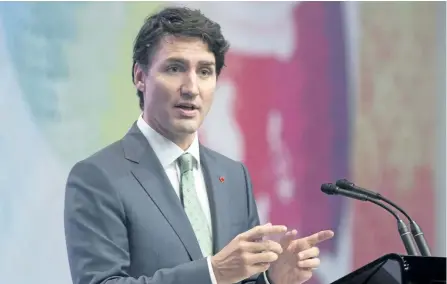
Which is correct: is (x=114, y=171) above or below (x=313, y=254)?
above

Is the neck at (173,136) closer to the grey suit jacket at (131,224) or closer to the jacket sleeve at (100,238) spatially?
the grey suit jacket at (131,224)

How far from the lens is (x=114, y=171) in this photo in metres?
1.87

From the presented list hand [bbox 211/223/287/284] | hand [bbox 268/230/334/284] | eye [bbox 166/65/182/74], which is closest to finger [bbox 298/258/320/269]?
hand [bbox 268/230/334/284]

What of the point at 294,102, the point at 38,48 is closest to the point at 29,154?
the point at 38,48

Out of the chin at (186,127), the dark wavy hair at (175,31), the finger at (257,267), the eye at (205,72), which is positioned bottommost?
the finger at (257,267)

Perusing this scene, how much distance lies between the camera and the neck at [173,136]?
2.02 metres

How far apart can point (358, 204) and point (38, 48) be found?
Result: 1.55m

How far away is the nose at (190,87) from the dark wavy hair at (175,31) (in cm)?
14

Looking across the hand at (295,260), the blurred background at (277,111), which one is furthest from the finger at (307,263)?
the blurred background at (277,111)

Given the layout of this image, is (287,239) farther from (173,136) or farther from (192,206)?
(173,136)

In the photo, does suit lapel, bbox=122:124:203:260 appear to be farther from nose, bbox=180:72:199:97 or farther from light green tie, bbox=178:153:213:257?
nose, bbox=180:72:199:97

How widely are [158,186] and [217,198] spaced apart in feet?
0.68

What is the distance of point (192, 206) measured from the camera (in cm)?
196

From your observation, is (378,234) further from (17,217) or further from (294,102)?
(17,217)
